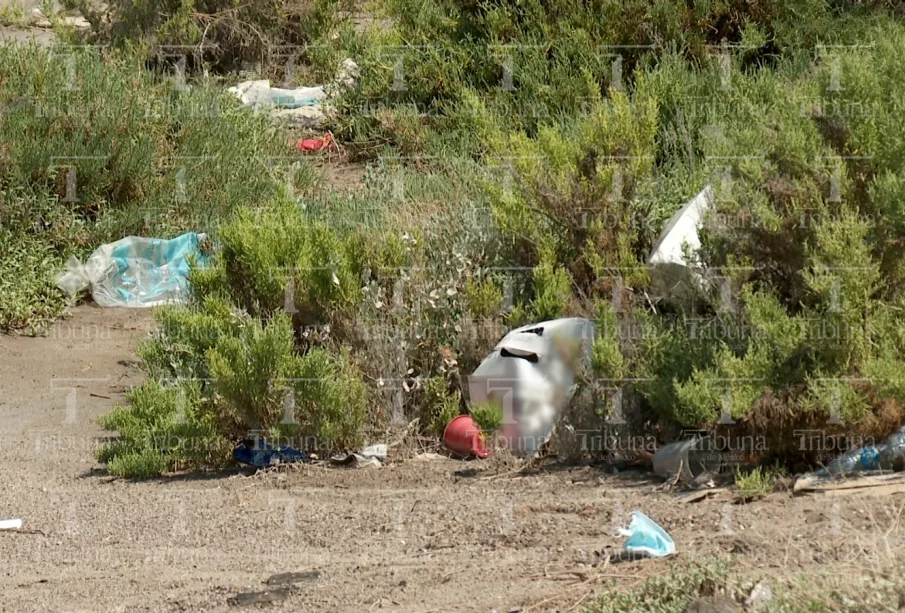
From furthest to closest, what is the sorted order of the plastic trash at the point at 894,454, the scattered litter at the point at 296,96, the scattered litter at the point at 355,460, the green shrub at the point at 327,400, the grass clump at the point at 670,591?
the scattered litter at the point at 296,96, the scattered litter at the point at 355,460, the green shrub at the point at 327,400, the plastic trash at the point at 894,454, the grass clump at the point at 670,591

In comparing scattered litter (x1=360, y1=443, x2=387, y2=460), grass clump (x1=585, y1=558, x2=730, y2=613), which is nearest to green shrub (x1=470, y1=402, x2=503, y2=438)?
scattered litter (x1=360, y1=443, x2=387, y2=460)

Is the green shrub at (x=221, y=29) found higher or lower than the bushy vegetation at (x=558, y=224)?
higher

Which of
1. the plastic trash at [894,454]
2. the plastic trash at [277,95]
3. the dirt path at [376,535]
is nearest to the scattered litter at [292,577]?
the dirt path at [376,535]

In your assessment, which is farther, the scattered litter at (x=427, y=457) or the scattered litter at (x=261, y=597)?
the scattered litter at (x=427, y=457)

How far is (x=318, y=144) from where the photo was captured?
1159 centimetres

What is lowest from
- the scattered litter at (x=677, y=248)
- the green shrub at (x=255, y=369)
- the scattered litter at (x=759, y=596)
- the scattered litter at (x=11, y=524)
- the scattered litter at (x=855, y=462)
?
the scattered litter at (x=11, y=524)

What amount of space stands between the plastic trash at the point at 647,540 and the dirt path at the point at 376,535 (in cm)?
8

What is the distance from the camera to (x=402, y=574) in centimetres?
444

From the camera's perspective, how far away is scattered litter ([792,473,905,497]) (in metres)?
4.73

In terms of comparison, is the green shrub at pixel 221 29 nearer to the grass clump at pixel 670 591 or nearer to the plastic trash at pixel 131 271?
the plastic trash at pixel 131 271

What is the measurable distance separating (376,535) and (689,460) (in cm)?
132

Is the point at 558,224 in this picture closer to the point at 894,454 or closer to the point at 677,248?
the point at 677,248

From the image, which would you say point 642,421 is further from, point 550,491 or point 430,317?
point 430,317

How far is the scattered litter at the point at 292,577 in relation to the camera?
4527 millimetres
